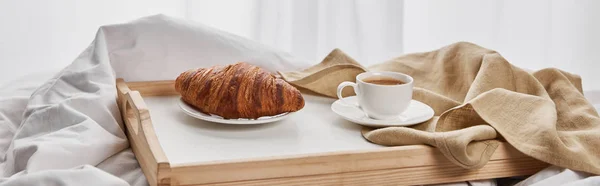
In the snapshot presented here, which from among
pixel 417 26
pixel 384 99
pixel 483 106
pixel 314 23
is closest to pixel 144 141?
pixel 384 99

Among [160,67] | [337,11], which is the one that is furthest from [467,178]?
[337,11]

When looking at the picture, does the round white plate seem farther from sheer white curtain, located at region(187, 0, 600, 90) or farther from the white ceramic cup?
sheer white curtain, located at region(187, 0, 600, 90)

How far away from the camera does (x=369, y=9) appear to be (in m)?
2.78

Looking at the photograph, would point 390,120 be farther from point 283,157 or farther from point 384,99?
point 283,157

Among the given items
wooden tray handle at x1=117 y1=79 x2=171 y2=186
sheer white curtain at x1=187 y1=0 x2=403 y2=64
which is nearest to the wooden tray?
wooden tray handle at x1=117 y1=79 x2=171 y2=186

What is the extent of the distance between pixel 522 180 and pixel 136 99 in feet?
1.94

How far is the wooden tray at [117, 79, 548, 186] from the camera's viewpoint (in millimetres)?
1036

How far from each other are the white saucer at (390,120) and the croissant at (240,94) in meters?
0.08

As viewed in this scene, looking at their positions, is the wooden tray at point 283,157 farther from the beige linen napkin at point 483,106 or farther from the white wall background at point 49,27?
the white wall background at point 49,27

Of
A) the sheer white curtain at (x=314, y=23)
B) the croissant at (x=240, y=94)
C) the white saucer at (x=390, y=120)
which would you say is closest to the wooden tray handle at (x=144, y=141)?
the croissant at (x=240, y=94)

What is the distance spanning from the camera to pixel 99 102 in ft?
4.27

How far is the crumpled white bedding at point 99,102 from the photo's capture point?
112 cm

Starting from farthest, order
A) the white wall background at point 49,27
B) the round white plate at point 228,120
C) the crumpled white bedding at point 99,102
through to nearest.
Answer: the white wall background at point 49,27 → the round white plate at point 228,120 → the crumpled white bedding at point 99,102

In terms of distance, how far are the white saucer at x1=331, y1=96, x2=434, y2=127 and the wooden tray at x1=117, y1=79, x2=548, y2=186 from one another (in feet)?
0.06
